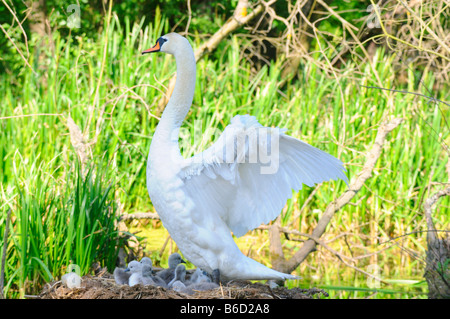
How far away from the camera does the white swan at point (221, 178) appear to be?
A: 3.44m

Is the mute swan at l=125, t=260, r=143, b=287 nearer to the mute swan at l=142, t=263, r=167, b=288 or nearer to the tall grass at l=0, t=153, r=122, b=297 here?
the mute swan at l=142, t=263, r=167, b=288

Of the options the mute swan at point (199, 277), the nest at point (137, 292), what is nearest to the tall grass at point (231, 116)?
the mute swan at point (199, 277)

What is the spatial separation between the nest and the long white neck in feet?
2.76

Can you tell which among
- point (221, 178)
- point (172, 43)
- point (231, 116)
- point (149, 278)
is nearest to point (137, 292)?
point (149, 278)

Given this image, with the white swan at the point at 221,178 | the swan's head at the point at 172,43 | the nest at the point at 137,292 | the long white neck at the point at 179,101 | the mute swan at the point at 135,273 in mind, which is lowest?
the nest at the point at 137,292

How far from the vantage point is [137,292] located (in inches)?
139

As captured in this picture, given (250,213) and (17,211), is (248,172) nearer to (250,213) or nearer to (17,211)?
(250,213)

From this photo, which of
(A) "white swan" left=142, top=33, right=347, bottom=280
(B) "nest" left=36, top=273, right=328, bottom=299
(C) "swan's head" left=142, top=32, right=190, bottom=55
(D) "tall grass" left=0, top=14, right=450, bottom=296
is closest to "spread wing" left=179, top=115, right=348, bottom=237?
(A) "white swan" left=142, top=33, right=347, bottom=280

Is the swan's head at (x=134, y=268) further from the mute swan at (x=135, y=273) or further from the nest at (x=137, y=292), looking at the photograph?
the nest at (x=137, y=292)

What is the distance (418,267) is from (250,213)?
2491 mm

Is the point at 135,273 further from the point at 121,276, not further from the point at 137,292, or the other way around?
the point at 137,292

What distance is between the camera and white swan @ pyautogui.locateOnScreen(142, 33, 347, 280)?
3.44m

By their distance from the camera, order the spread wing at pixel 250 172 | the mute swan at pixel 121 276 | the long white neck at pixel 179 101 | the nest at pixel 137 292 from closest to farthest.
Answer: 1. the spread wing at pixel 250 172
2. the nest at pixel 137 292
3. the long white neck at pixel 179 101
4. the mute swan at pixel 121 276

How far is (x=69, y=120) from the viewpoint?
5043 mm
